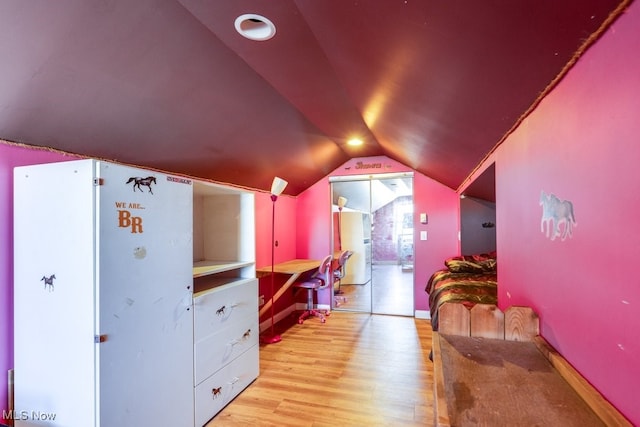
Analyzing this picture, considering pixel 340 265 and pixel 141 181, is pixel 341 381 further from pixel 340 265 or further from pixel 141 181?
pixel 340 265

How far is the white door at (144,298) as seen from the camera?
1503 millimetres

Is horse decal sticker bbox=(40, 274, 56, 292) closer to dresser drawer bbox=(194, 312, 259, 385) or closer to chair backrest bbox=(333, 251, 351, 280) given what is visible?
dresser drawer bbox=(194, 312, 259, 385)

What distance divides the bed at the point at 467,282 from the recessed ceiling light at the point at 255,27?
229 cm

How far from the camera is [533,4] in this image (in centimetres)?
75

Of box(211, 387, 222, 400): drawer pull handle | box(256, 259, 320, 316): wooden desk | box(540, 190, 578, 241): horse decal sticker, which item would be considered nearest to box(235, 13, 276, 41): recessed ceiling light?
box(540, 190, 578, 241): horse decal sticker

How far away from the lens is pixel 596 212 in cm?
82

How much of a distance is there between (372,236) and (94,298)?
4281mm

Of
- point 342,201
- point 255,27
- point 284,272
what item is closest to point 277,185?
point 284,272

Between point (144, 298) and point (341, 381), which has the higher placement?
point (144, 298)

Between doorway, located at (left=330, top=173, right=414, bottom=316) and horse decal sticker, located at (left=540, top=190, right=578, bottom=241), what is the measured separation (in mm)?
3381

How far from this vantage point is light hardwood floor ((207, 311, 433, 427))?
2.16 meters

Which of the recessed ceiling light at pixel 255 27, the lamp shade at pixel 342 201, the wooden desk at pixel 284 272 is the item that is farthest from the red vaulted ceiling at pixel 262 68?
the lamp shade at pixel 342 201

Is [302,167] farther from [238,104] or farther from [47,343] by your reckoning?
[47,343]

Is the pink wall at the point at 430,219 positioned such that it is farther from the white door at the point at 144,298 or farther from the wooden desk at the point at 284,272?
the white door at the point at 144,298
